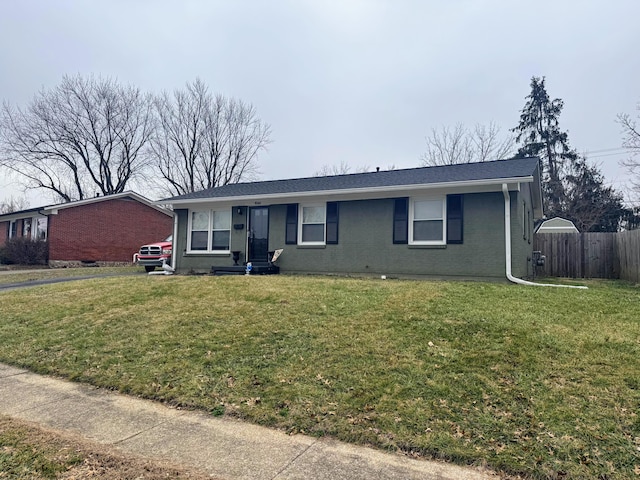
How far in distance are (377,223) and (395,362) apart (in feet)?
24.8

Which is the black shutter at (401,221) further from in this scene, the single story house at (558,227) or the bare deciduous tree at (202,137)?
the bare deciduous tree at (202,137)

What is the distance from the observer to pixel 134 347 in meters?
5.91

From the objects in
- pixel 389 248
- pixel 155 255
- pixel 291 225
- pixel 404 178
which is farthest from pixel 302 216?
pixel 155 255

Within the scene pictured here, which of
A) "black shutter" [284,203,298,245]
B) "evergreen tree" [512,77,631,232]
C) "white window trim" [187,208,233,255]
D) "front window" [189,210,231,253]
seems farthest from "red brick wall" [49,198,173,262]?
"evergreen tree" [512,77,631,232]

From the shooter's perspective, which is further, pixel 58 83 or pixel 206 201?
pixel 58 83

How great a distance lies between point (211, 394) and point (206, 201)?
1035cm

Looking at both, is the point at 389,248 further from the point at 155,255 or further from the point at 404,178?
the point at 155,255

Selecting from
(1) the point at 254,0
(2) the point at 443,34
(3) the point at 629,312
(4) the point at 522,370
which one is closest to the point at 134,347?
(4) the point at 522,370

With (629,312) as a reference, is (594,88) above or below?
above

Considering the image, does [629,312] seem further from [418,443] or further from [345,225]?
[345,225]

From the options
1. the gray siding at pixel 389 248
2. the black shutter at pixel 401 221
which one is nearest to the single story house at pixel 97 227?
the gray siding at pixel 389 248

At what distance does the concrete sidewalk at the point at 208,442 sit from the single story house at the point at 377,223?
327 inches

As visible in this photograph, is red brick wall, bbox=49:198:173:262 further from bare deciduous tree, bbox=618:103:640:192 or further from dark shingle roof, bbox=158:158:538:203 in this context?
bare deciduous tree, bbox=618:103:640:192

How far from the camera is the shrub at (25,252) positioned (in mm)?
22266
